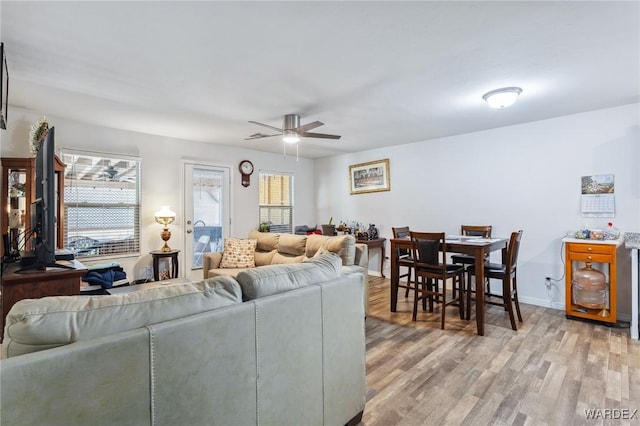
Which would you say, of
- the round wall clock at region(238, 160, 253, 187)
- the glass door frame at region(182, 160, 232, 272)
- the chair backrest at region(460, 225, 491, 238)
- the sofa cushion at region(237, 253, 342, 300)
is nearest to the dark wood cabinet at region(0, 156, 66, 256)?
the glass door frame at region(182, 160, 232, 272)

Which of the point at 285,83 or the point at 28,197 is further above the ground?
the point at 285,83

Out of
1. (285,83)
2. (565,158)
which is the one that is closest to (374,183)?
(565,158)

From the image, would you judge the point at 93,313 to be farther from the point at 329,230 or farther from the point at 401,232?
the point at 329,230

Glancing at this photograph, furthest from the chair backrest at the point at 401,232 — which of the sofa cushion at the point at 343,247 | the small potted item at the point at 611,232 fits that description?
the small potted item at the point at 611,232

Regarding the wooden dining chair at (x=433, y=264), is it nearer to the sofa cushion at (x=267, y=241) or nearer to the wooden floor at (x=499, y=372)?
the wooden floor at (x=499, y=372)

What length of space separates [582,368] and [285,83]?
129 inches

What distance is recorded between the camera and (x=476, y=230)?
4.27 m

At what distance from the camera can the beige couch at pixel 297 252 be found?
3.48 meters

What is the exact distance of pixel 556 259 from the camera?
3904mm

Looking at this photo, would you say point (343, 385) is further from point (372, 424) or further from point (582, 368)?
point (582, 368)

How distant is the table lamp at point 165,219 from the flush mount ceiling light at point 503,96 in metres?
4.22

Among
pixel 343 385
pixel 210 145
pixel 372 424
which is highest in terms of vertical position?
pixel 210 145

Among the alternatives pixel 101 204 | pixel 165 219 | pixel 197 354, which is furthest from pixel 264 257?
pixel 197 354

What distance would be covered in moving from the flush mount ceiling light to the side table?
4346 mm
